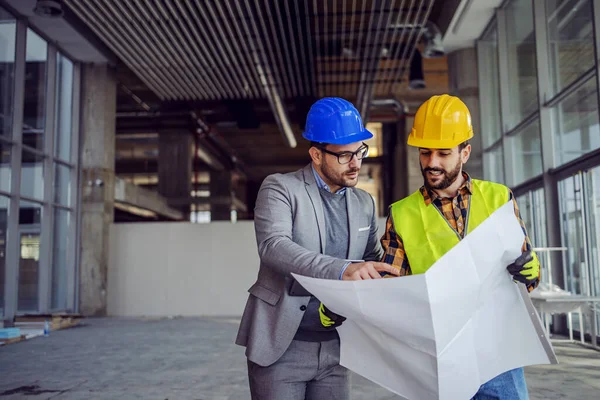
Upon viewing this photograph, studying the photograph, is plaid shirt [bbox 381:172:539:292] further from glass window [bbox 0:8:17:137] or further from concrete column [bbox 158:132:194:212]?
concrete column [bbox 158:132:194:212]

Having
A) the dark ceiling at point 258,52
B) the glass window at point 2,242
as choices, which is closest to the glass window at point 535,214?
the dark ceiling at point 258,52

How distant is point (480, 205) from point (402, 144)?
1361 cm

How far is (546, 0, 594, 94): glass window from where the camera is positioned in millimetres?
6402

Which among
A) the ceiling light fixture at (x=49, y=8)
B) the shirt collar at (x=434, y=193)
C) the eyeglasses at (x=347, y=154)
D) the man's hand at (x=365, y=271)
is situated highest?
the ceiling light fixture at (x=49, y=8)

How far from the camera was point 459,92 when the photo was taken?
1037cm

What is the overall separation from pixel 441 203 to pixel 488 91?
9.20 metres

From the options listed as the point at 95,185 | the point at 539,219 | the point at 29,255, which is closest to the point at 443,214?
the point at 539,219

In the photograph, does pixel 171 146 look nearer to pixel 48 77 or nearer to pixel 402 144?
pixel 48 77

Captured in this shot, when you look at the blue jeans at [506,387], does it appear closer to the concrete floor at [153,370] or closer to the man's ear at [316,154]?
the man's ear at [316,154]

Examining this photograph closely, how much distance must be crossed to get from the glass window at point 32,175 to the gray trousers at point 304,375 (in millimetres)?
8974

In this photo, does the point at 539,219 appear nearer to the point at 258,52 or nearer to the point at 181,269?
the point at 258,52

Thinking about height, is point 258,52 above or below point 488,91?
above

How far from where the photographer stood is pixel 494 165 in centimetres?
1002

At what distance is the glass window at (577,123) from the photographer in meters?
6.35
